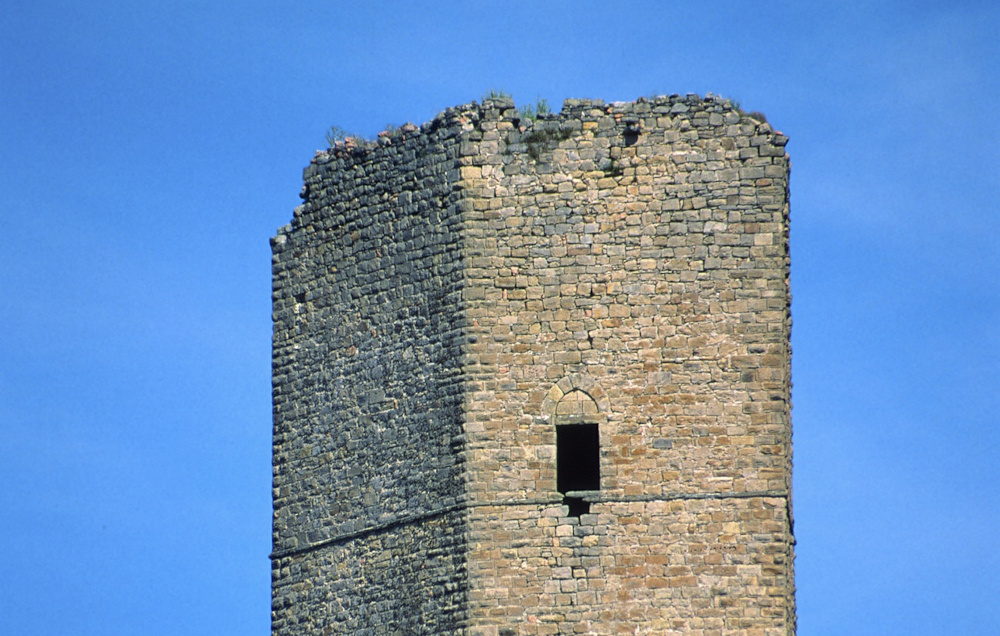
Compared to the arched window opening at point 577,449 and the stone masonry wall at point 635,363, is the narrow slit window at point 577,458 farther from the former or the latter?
the stone masonry wall at point 635,363

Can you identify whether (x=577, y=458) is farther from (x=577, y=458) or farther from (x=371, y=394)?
(x=371, y=394)

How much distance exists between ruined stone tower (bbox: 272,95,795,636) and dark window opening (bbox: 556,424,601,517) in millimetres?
24

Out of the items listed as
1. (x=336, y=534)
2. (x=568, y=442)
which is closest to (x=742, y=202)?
(x=568, y=442)

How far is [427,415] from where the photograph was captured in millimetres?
30328

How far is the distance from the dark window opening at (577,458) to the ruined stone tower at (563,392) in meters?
0.02

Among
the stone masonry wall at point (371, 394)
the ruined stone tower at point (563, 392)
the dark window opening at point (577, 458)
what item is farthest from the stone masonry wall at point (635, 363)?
the stone masonry wall at point (371, 394)

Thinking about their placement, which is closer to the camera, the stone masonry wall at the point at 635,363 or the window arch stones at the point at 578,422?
the stone masonry wall at the point at 635,363

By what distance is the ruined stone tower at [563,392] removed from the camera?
1162 inches

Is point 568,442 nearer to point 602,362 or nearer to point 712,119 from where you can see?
point 602,362

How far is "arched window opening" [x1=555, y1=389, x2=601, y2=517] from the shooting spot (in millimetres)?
29812

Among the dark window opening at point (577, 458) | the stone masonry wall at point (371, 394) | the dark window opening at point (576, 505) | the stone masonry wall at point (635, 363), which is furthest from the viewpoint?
the stone masonry wall at point (371, 394)

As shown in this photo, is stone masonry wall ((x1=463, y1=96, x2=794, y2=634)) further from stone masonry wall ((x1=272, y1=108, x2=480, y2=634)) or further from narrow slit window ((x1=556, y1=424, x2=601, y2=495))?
stone masonry wall ((x1=272, y1=108, x2=480, y2=634))

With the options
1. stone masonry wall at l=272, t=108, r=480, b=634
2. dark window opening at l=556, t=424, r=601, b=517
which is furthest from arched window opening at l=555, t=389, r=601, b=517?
stone masonry wall at l=272, t=108, r=480, b=634

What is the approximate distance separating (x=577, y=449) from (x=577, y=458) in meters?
0.08
